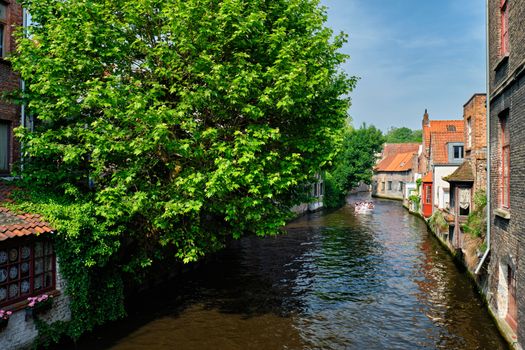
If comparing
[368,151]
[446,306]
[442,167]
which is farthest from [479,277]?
[368,151]

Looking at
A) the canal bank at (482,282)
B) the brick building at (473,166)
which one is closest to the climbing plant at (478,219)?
the brick building at (473,166)

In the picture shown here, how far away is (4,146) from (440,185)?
32107mm

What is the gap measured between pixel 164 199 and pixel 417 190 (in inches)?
1644

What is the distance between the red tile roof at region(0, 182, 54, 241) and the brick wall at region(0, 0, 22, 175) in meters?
2.66

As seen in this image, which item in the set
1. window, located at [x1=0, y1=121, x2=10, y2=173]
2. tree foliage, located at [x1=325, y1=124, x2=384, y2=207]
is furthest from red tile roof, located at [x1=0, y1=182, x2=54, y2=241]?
tree foliage, located at [x1=325, y1=124, x2=384, y2=207]

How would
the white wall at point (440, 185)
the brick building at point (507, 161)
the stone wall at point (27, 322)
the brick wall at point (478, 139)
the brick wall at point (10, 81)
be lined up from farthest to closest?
1. the white wall at point (440, 185)
2. the brick wall at point (478, 139)
3. the brick wall at point (10, 81)
4. the brick building at point (507, 161)
5. the stone wall at point (27, 322)

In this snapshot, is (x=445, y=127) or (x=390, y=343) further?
(x=445, y=127)

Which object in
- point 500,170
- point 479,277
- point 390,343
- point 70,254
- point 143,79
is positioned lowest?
point 390,343

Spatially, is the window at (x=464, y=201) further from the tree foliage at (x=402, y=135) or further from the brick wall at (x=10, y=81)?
the tree foliage at (x=402, y=135)

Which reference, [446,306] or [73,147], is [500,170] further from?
[73,147]

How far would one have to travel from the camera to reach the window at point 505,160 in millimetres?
11289

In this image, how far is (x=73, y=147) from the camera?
34.4 feet

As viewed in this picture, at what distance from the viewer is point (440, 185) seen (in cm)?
3412

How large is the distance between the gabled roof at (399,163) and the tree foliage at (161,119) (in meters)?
58.7
